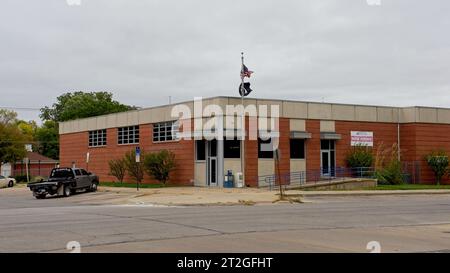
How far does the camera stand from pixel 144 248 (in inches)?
481

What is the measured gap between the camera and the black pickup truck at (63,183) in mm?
36406

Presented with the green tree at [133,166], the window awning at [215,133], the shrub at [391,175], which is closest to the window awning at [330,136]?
the shrub at [391,175]

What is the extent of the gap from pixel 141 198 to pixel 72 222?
1509 centimetres

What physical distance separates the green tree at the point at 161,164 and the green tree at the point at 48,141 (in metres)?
73.4

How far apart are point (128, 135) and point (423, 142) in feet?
81.5

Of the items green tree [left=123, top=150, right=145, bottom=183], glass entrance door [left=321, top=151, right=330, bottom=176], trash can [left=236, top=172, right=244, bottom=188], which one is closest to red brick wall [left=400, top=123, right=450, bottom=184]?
glass entrance door [left=321, top=151, right=330, bottom=176]

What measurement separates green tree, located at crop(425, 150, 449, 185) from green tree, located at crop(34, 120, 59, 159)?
8081 centimetres

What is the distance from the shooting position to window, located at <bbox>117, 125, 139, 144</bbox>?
5022cm

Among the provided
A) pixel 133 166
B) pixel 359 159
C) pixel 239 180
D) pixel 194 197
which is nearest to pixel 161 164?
pixel 133 166

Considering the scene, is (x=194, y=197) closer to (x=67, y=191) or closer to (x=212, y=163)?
(x=67, y=191)

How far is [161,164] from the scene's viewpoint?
4400 centimetres

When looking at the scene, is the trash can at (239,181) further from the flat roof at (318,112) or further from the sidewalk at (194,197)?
the flat roof at (318,112)
